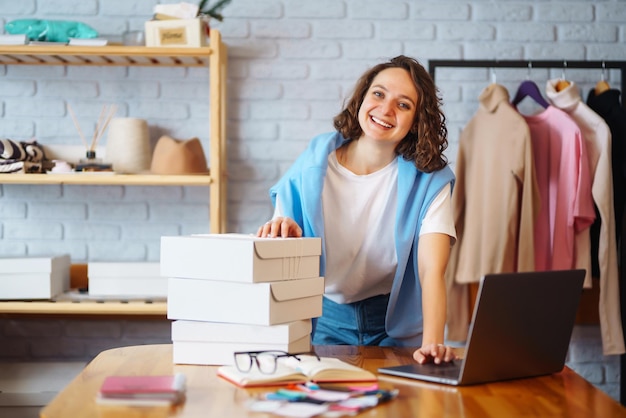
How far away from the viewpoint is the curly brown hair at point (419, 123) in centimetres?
206

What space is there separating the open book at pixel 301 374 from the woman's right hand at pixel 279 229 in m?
0.36

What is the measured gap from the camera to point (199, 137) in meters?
3.30

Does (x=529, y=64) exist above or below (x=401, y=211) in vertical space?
above

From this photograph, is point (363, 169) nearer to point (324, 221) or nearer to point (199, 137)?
point (324, 221)

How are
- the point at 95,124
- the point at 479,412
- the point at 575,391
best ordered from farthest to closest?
the point at 95,124, the point at 575,391, the point at 479,412

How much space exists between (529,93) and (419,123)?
47.1 inches

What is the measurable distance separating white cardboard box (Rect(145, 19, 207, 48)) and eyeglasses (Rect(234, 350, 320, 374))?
5.52ft

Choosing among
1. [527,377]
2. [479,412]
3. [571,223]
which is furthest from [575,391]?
[571,223]

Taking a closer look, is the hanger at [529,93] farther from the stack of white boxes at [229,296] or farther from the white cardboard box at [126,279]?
the stack of white boxes at [229,296]

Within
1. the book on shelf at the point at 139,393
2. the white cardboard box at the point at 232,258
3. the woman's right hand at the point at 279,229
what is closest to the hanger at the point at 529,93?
the woman's right hand at the point at 279,229

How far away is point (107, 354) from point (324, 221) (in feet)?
2.21

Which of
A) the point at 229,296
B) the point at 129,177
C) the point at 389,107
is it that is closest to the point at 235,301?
the point at 229,296

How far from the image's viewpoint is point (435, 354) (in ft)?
5.31

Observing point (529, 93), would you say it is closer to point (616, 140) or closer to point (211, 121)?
point (616, 140)
